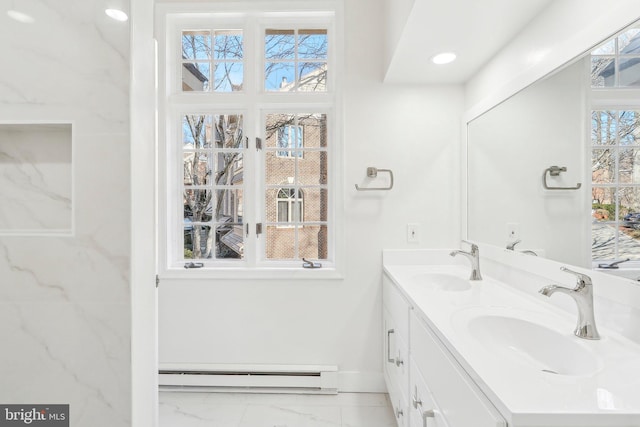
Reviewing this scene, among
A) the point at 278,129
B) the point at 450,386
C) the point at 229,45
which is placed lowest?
the point at 450,386

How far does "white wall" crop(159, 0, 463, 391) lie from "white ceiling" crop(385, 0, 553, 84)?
245mm

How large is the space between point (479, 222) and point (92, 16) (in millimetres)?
2048

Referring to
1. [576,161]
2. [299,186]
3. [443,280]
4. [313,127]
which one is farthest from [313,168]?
[576,161]

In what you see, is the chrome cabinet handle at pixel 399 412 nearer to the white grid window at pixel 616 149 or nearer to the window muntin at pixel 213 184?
the white grid window at pixel 616 149

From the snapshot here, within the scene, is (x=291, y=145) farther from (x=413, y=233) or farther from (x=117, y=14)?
(x=117, y=14)

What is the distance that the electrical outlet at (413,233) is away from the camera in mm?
2236

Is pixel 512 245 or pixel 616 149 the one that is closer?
pixel 616 149

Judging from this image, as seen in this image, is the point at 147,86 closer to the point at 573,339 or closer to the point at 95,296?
the point at 95,296

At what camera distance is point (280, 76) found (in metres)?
2.34

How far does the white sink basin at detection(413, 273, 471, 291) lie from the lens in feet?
6.05

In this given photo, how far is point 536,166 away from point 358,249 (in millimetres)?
1122

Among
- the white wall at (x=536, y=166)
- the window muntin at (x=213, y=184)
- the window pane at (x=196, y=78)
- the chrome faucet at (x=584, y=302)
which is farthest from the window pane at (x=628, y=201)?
the window pane at (x=196, y=78)

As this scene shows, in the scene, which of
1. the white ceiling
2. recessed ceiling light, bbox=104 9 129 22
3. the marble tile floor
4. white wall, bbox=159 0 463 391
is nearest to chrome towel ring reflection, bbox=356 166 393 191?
white wall, bbox=159 0 463 391

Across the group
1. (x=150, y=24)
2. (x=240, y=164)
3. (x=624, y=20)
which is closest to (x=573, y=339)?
(x=624, y=20)
